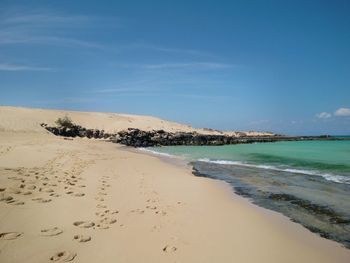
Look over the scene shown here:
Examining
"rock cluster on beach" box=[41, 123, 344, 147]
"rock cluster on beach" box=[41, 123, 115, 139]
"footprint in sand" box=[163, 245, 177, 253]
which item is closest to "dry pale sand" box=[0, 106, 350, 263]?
"footprint in sand" box=[163, 245, 177, 253]

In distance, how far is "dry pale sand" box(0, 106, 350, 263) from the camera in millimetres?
4453

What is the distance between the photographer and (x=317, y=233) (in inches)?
245

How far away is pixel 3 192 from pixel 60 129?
33836 mm

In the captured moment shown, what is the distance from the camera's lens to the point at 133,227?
5.59 metres

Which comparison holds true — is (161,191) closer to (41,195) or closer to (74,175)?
(74,175)

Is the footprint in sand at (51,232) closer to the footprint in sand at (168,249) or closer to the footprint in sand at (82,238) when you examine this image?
the footprint in sand at (82,238)

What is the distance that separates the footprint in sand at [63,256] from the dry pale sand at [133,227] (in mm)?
13

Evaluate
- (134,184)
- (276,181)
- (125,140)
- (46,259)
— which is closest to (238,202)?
(134,184)

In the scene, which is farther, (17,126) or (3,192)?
(17,126)

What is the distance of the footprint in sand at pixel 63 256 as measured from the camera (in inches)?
159

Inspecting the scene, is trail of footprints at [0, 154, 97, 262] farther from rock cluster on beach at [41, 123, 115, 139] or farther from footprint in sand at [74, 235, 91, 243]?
rock cluster on beach at [41, 123, 115, 139]

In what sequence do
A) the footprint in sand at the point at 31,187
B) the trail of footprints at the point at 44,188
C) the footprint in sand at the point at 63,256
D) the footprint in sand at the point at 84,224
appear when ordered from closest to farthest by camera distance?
the footprint in sand at the point at 63,256, the trail of footprints at the point at 44,188, the footprint in sand at the point at 84,224, the footprint in sand at the point at 31,187

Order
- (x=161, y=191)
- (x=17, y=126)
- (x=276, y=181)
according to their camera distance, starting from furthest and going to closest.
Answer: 1. (x=17, y=126)
2. (x=276, y=181)
3. (x=161, y=191)

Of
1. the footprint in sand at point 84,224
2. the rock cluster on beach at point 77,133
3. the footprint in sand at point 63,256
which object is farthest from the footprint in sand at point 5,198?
the rock cluster on beach at point 77,133
